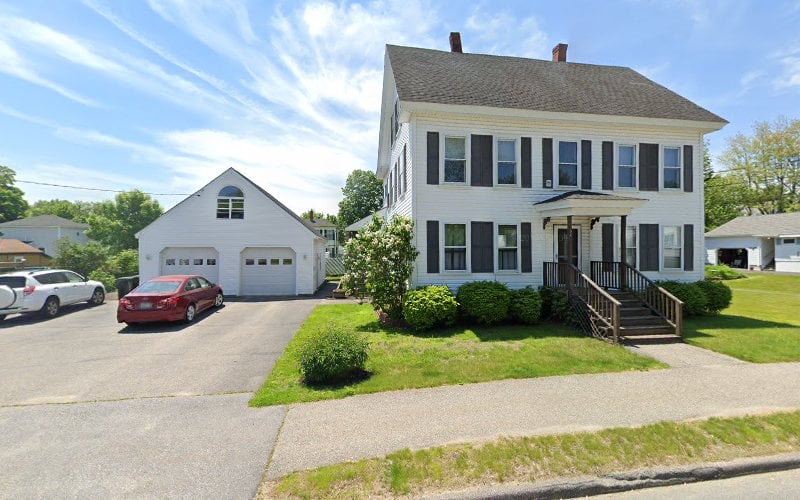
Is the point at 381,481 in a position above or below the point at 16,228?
below

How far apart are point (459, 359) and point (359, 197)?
46.2 meters

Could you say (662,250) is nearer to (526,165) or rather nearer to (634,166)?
(634,166)

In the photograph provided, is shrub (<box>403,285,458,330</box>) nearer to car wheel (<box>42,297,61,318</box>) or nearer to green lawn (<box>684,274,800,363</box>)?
green lawn (<box>684,274,800,363</box>)

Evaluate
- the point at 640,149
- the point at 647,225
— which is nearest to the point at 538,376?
the point at 647,225

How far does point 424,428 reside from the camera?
4516 mm

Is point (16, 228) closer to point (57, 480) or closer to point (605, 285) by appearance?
point (57, 480)

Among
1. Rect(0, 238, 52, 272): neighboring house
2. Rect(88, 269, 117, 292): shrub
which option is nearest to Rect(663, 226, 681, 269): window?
Rect(88, 269, 117, 292): shrub

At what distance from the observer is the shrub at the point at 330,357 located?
6039 millimetres

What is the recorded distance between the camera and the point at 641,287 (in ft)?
38.0

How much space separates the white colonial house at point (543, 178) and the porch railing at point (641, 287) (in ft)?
0.21

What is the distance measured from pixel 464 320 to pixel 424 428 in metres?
6.84

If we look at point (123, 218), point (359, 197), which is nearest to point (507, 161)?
point (359, 197)

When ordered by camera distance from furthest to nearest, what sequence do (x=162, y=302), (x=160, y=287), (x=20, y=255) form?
1. (x=20, y=255)
2. (x=160, y=287)
3. (x=162, y=302)

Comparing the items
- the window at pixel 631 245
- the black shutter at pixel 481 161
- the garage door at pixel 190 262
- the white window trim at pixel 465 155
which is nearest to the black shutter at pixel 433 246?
the white window trim at pixel 465 155
